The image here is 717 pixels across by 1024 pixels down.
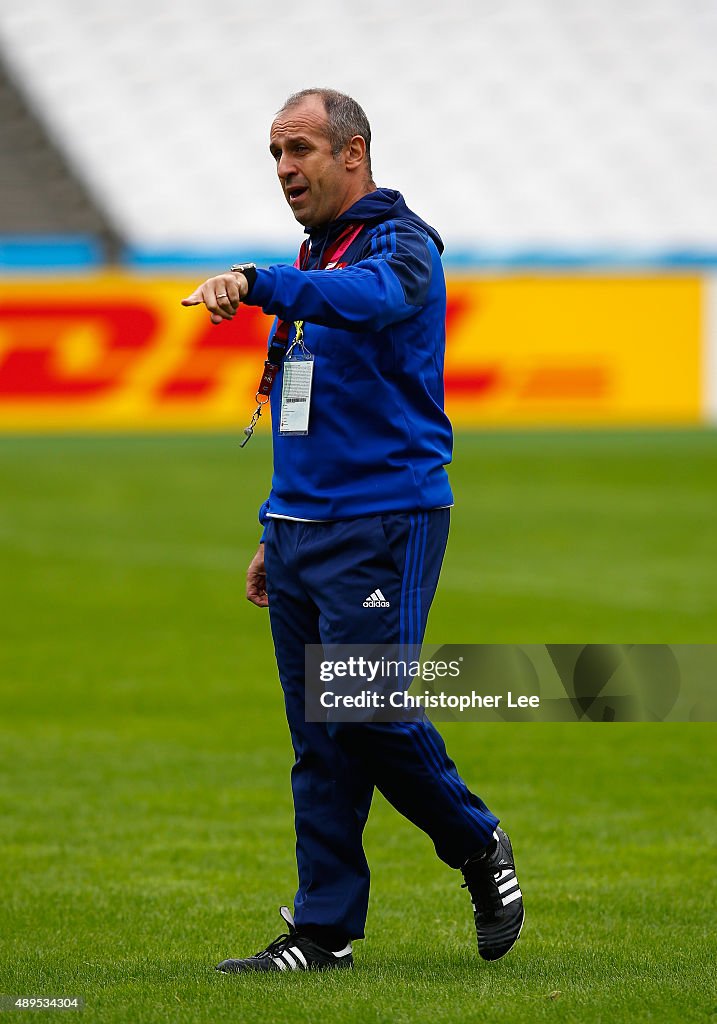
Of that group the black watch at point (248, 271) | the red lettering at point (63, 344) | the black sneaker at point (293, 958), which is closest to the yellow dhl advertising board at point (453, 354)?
the red lettering at point (63, 344)

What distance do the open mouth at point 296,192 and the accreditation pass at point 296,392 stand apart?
0.33 metres

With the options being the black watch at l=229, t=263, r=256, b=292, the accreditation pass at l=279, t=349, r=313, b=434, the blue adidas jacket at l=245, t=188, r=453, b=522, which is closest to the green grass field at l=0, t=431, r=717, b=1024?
the blue adidas jacket at l=245, t=188, r=453, b=522

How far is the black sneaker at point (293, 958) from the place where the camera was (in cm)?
363

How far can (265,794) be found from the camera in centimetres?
596

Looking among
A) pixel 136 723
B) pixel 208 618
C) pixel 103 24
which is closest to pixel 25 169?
pixel 103 24

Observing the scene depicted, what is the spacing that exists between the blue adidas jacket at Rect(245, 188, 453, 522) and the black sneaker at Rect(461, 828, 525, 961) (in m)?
0.81

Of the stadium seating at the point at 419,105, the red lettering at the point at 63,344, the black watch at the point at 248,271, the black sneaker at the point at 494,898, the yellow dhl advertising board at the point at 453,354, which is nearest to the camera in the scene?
the black watch at the point at 248,271

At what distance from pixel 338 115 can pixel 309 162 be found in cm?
12

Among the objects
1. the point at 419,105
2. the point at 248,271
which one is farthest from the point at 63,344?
the point at 248,271

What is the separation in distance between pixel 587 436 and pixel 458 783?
14.8 m

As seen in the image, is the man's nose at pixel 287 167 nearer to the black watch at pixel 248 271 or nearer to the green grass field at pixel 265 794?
the black watch at pixel 248 271

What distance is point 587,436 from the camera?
1820 centimetres

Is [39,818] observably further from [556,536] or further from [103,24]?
[103,24]

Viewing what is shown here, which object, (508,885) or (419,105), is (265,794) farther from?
(419,105)
